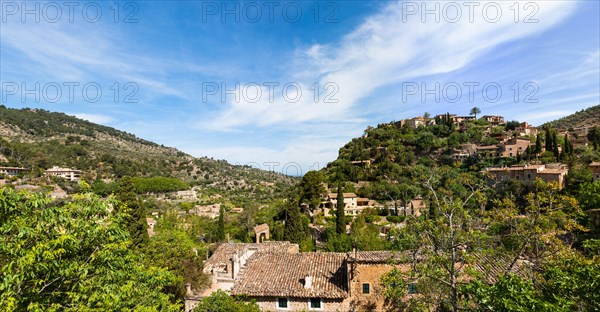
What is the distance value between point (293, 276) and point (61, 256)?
1420cm

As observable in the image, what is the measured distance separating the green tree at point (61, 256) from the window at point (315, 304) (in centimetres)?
1143

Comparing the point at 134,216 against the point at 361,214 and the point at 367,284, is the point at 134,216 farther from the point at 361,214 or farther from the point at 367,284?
the point at 361,214

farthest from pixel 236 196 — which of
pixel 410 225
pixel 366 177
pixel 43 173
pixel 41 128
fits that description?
pixel 410 225

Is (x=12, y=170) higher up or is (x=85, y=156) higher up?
(x=85, y=156)

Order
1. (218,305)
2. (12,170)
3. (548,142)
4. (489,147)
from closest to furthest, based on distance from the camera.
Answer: (218,305), (548,142), (12,170), (489,147)

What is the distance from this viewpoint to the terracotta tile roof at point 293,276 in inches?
702

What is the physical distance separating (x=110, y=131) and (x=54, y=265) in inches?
6291

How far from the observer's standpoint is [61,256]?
24.0 ft

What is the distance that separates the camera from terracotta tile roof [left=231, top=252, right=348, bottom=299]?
58.5 ft

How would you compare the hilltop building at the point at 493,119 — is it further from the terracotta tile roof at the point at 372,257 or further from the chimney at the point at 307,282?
the chimney at the point at 307,282

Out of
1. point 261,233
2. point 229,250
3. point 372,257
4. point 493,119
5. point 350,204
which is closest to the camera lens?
point 372,257

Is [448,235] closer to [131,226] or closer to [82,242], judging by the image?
[82,242]

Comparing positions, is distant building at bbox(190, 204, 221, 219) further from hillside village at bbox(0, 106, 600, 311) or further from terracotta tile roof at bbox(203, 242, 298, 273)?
terracotta tile roof at bbox(203, 242, 298, 273)

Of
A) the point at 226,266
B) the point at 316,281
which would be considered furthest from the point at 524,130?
the point at 226,266
